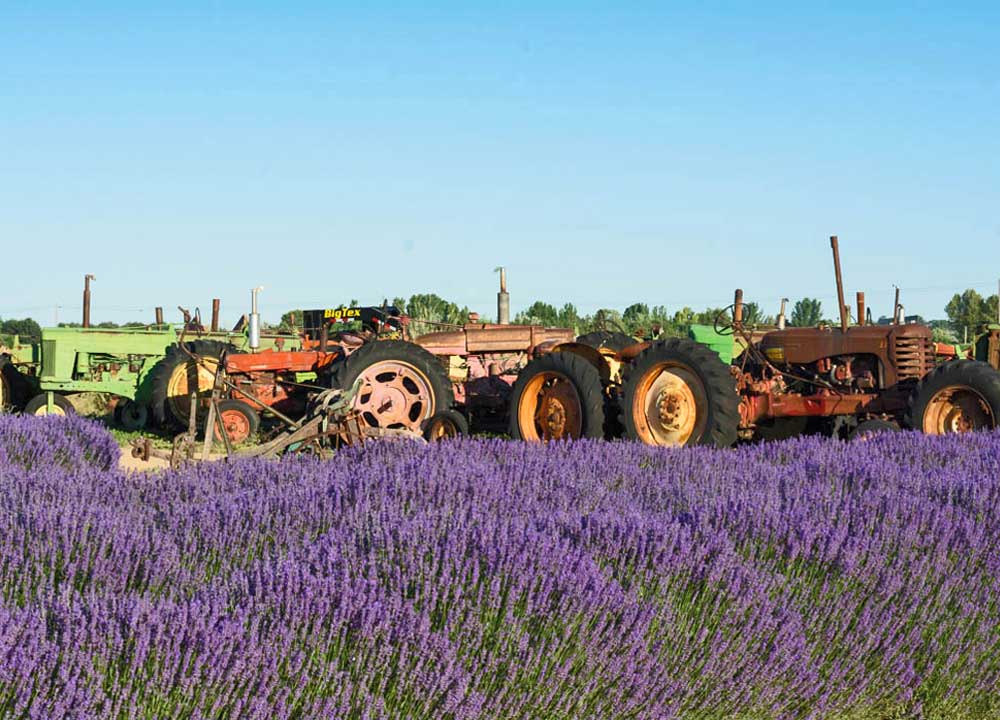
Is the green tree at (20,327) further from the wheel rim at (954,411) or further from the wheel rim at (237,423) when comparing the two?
the wheel rim at (954,411)

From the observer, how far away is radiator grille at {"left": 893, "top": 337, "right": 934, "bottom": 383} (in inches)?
398

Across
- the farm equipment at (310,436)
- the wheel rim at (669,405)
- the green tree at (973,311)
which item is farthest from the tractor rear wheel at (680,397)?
the green tree at (973,311)

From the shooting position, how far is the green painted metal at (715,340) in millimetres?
13992

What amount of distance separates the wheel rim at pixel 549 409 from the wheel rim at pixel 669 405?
0.55 m

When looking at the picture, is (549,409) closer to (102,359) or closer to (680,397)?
(680,397)

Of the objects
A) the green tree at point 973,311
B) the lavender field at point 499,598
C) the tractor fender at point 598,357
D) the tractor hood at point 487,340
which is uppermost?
the green tree at point 973,311

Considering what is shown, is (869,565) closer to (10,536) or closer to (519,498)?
(519,498)

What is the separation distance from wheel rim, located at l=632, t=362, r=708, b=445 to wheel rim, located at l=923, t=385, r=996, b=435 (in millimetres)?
1826

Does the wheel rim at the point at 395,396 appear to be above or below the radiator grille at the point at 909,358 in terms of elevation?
below

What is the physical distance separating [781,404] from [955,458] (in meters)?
3.20

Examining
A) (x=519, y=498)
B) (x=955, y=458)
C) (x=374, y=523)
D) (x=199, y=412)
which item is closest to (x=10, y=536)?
(x=374, y=523)

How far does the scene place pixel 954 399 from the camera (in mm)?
9375

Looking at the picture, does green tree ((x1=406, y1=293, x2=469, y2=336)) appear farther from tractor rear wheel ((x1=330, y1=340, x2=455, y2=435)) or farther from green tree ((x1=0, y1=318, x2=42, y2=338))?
green tree ((x1=0, y1=318, x2=42, y2=338))

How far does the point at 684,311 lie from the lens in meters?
33.5
